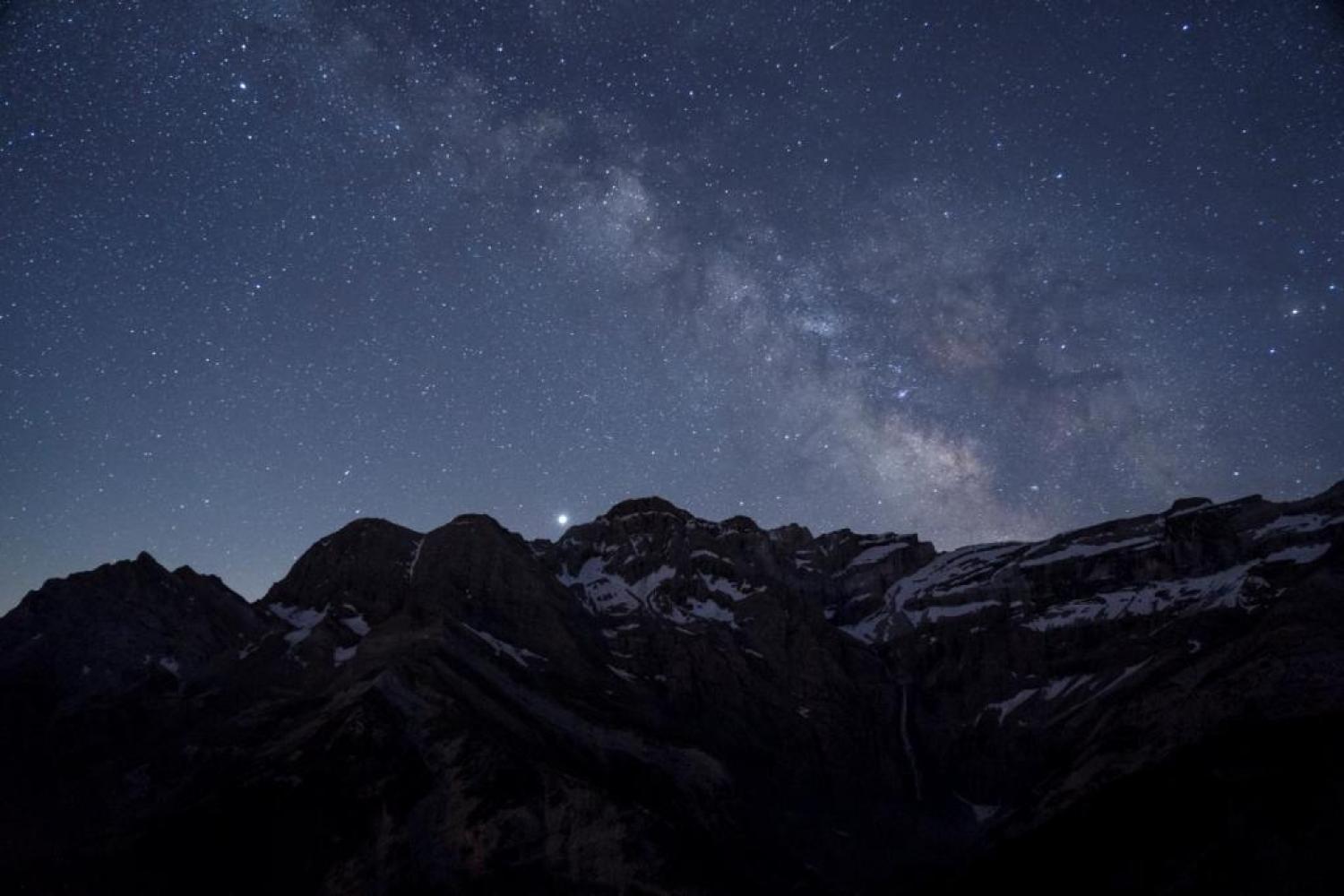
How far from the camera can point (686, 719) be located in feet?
463

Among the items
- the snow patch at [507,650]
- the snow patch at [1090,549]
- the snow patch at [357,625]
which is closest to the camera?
the snow patch at [507,650]

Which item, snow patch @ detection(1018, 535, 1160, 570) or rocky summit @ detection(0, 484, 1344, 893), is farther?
snow patch @ detection(1018, 535, 1160, 570)

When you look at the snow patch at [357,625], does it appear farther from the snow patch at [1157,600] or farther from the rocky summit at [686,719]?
the snow patch at [1157,600]

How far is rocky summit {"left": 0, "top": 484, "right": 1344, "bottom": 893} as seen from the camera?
245 feet

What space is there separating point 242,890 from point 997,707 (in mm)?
122584

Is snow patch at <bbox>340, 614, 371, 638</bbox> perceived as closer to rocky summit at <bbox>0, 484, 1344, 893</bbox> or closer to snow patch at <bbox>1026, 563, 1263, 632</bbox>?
rocky summit at <bbox>0, 484, 1344, 893</bbox>

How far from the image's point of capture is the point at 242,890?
72938 mm

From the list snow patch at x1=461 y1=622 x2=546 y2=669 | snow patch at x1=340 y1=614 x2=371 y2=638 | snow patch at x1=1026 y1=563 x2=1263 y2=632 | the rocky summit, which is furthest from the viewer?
snow patch at x1=340 y1=614 x2=371 y2=638

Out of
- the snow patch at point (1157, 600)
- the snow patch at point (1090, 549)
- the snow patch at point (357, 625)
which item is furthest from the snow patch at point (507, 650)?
the snow patch at point (1090, 549)

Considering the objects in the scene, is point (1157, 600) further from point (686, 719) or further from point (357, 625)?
point (357, 625)

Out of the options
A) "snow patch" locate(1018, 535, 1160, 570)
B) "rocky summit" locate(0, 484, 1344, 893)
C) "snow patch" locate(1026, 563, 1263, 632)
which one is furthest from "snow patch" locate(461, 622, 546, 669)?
"snow patch" locate(1018, 535, 1160, 570)

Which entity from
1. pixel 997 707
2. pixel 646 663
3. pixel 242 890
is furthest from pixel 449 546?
pixel 997 707

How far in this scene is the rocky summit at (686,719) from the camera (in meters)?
74.6

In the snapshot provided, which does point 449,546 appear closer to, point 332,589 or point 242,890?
point 332,589
